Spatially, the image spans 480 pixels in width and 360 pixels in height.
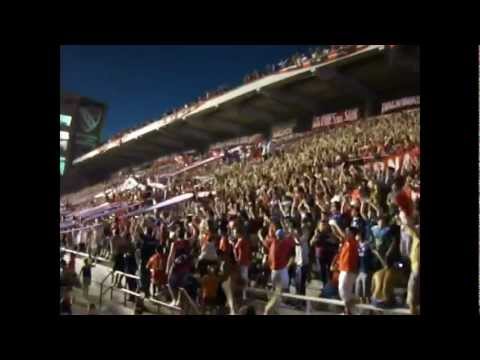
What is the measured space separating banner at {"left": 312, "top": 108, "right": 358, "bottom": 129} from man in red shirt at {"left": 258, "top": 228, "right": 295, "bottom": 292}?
6.11 feet

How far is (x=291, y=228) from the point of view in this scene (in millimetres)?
7680

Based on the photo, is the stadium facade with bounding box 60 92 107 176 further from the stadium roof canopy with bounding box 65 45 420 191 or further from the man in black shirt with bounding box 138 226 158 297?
the man in black shirt with bounding box 138 226 158 297

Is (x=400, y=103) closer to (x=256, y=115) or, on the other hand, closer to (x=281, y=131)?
(x=281, y=131)

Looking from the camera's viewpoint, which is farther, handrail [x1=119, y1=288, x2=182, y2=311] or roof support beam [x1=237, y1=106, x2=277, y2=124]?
roof support beam [x1=237, y1=106, x2=277, y2=124]

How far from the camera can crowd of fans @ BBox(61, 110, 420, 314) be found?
23.4ft

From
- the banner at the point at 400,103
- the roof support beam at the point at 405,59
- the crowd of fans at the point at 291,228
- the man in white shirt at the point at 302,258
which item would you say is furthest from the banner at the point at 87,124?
the roof support beam at the point at 405,59

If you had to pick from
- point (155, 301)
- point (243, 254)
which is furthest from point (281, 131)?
point (155, 301)

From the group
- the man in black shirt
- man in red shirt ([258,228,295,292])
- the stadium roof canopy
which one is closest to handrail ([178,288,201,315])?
the man in black shirt

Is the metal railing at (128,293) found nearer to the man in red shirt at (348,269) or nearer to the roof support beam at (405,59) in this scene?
the man in red shirt at (348,269)

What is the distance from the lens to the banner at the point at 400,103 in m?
7.59

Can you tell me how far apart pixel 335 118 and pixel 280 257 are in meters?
2.27

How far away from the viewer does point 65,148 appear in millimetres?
8641
